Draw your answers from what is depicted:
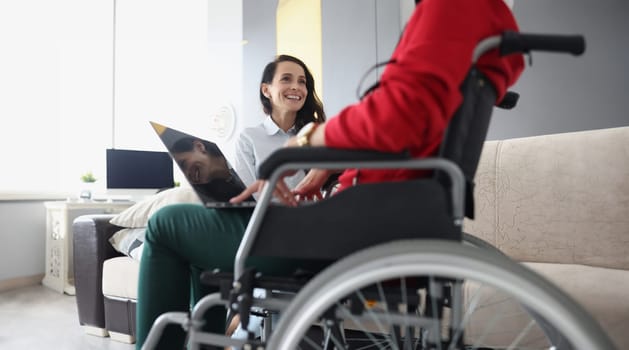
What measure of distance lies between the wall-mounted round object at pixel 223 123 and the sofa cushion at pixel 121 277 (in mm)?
2173

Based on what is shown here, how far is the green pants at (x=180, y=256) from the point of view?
0.90 meters

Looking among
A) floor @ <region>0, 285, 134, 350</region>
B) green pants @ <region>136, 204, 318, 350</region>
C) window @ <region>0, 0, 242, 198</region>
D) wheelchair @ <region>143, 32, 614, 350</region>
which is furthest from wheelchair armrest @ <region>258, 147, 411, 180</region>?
window @ <region>0, 0, 242, 198</region>

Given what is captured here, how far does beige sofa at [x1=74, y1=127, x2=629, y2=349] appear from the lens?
5.13ft

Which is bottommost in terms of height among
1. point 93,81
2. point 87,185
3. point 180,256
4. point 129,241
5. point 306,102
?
point 129,241

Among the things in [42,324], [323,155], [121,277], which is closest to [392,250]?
[323,155]

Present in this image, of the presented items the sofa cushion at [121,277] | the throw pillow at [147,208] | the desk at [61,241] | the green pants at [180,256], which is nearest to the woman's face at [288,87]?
the throw pillow at [147,208]

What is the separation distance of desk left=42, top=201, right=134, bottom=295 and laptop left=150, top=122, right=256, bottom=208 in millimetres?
2583

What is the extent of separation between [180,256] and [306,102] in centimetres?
110

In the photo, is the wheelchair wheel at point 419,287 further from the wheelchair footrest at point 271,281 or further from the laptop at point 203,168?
the laptop at point 203,168

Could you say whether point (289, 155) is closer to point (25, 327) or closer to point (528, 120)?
point (25, 327)

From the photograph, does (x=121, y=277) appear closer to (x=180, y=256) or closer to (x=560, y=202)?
(x=180, y=256)

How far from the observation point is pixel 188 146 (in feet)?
3.09

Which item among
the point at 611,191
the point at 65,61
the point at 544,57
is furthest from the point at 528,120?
the point at 65,61

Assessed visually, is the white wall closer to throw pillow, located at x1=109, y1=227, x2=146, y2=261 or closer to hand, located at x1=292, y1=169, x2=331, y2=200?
throw pillow, located at x1=109, y1=227, x2=146, y2=261
